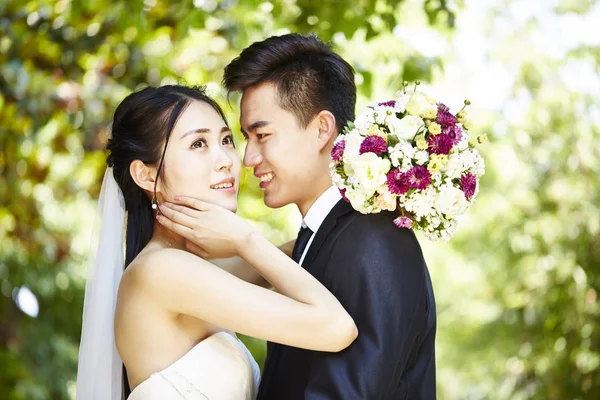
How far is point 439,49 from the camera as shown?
835 centimetres

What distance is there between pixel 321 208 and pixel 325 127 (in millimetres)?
372

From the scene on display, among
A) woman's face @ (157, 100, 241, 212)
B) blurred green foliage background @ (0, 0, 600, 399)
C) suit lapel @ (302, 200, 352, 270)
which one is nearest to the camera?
suit lapel @ (302, 200, 352, 270)

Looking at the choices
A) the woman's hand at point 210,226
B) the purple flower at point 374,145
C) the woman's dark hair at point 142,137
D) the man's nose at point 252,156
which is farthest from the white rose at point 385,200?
the woman's dark hair at point 142,137

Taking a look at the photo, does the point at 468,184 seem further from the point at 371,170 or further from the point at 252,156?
the point at 252,156

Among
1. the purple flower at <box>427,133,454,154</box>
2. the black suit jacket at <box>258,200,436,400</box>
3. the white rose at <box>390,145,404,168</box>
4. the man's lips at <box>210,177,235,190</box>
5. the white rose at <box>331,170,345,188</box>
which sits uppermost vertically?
the purple flower at <box>427,133,454,154</box>

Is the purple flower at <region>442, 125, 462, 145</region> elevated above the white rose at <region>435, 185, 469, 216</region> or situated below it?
above

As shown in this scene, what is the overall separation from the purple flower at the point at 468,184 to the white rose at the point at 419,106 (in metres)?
0.27

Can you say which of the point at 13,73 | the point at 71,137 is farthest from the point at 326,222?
the point at 71,137

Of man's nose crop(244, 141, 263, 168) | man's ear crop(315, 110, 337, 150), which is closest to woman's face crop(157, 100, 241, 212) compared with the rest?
man's nose crop(244, 141, 263, 168)

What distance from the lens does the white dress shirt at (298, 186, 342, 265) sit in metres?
Result: 3.34

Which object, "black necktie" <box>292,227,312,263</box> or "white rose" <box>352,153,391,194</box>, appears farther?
"black necktie" <box>292,227,312,263</box>

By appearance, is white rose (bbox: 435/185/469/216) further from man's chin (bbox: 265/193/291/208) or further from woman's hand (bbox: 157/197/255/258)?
man's chin (bbox: 265/193/291/208)

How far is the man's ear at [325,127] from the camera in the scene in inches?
138

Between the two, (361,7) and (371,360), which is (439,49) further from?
(371,360)
